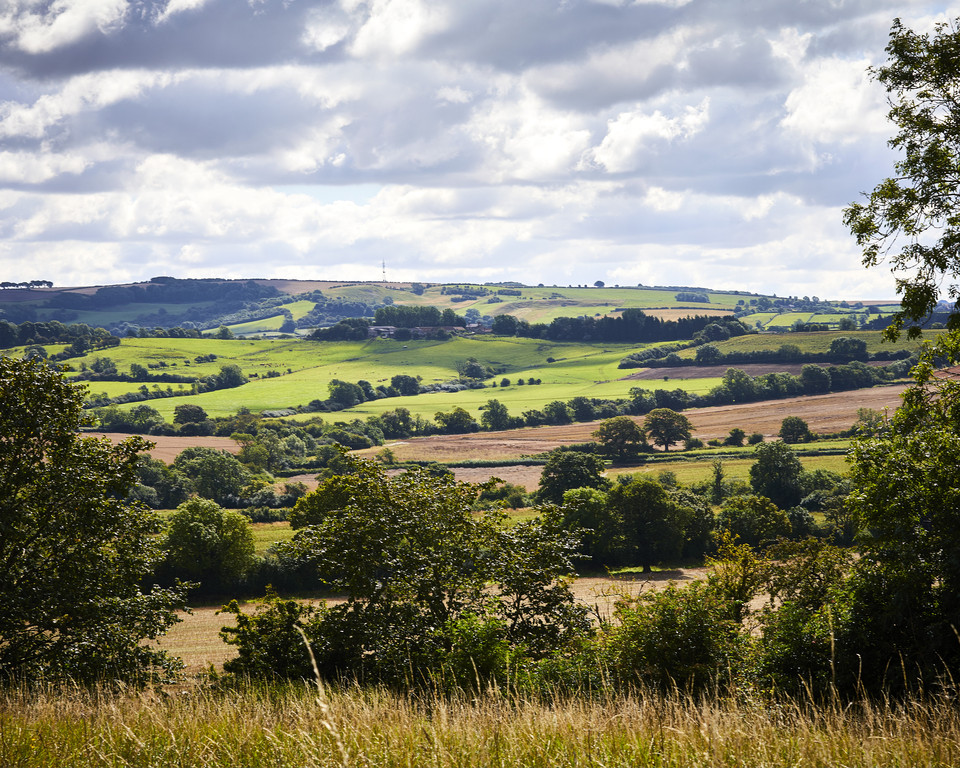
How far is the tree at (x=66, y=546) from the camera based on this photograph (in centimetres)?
1827

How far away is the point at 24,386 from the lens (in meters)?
20.4

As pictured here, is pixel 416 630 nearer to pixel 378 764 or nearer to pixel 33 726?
pixel 33 726

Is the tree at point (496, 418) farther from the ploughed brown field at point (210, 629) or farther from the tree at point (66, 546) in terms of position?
the tree at point (66, 546)

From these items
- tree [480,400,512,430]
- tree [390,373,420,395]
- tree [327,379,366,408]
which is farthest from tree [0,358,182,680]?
tree [390,373,420,395]

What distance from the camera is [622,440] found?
380 feet

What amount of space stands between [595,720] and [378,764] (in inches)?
84.4

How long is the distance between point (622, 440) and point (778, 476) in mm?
36031

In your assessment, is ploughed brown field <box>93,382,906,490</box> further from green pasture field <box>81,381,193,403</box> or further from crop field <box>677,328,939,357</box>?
green pasture field <box>81,381,193,403</box>

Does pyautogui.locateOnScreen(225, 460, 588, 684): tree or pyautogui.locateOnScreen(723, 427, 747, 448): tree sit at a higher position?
pyautogui.locateOnScreen(225, 460, 588, 684): tree

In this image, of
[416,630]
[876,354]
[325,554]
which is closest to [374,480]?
[325,554]

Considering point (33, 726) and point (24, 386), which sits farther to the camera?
point (24, 386)

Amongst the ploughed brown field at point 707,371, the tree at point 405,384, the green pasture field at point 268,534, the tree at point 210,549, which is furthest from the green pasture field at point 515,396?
the tree at point 210,549

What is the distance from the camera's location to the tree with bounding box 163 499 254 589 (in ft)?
185

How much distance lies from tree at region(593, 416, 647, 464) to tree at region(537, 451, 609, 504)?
2895 cm
